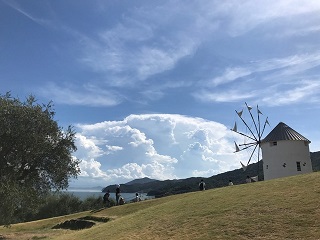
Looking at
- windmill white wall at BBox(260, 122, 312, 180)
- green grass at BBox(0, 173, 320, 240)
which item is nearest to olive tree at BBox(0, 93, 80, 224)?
green grass at BBox(0, 173, 320, 240)

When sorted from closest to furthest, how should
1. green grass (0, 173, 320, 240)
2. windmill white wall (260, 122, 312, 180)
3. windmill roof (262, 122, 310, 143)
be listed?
1. green grass (0, 173, 320, 240)
2. windmill white wall (260, 122, 312, 180)
3. windmill roof (262, 122, 310, 143)

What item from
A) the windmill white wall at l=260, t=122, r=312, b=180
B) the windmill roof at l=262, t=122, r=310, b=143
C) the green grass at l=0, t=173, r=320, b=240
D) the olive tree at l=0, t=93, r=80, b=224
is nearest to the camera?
the green grass at l=0, t=173, r=320, b=240

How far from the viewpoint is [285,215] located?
21547mm

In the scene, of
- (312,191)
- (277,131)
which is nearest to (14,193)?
(312,191)

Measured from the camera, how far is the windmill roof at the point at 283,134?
59469mm

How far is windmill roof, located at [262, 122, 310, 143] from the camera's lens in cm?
5947

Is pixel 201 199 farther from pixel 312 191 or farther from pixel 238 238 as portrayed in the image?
pixel 238 238

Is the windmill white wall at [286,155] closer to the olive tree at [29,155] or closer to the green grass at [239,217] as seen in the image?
the green grass at [239,217]

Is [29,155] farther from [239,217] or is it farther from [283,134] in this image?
[283,134]

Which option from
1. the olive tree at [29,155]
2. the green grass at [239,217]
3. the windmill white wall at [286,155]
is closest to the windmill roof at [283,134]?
the windmill white wall at [286,155]

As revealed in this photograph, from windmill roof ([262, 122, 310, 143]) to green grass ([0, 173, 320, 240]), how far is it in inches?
1142

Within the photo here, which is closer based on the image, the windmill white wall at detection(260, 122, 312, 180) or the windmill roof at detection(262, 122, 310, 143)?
the windmill white wall at detection(260, 122, 312, 180)

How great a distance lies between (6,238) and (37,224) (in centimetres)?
1325

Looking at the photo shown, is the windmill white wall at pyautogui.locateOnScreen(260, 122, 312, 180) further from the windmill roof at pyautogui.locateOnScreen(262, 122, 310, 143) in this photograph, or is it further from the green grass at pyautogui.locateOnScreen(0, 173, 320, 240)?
the green grass at pyautogui.locateOnScreen(0, 173, 320, 240)
